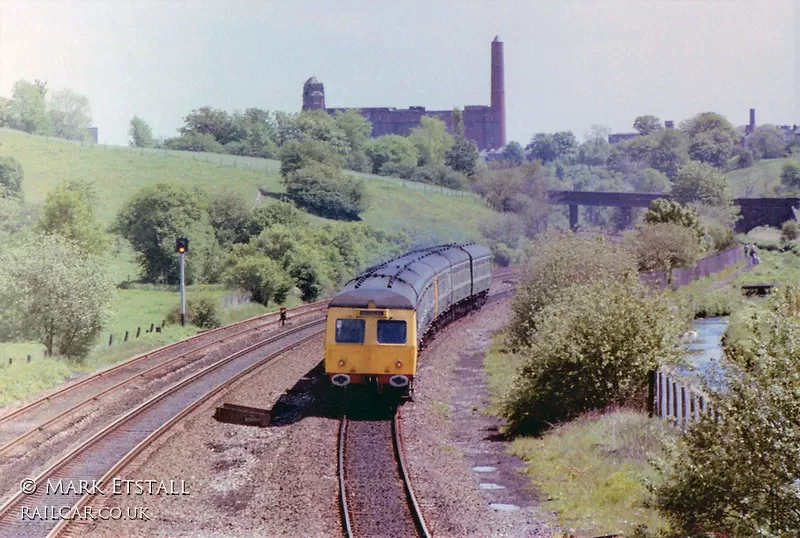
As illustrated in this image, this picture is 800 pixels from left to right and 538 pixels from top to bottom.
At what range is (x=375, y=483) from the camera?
48.8 feet

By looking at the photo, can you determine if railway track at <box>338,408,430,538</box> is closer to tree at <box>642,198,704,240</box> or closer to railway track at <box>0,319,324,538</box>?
railway track at <box>0,319,324,538</box>

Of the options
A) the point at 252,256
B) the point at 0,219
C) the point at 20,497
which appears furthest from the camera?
the point at 0,219

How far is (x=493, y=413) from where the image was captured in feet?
69.5

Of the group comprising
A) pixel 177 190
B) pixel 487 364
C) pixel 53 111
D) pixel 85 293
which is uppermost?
pixel 53 111

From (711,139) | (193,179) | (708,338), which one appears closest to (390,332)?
(708,338)

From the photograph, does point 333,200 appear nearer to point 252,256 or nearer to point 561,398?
point 252,256

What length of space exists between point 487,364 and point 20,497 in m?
16.7

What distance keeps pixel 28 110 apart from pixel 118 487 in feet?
296

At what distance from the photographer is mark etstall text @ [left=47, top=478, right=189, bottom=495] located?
1413cm

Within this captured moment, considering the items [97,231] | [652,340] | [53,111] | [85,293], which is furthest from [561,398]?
[53,111]

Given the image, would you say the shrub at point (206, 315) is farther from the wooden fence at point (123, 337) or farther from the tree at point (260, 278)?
the tree at point (260, 278)

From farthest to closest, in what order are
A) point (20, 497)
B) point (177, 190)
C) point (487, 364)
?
point (177, 190), point (487, 364), point (20, 497)

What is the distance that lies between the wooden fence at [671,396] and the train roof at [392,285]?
6012 millimetres

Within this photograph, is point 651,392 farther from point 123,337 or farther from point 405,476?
point 123,337
